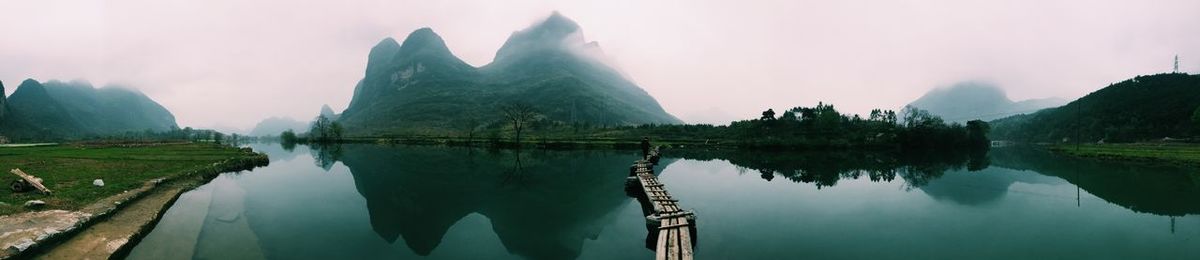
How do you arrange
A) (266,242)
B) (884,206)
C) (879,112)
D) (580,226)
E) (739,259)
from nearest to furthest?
1. (739,259)
2. (266,242)
3. (580,226)
4. (884,206)
5. (879,112)

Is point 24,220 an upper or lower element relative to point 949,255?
upper

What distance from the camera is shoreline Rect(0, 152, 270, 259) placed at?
48.1 ft

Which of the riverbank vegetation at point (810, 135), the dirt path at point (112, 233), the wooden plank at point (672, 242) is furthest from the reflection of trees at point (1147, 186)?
the riverbank vegetation at point (810, 135)

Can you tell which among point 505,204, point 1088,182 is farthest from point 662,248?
point 1088,182

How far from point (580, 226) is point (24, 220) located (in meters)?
19.5

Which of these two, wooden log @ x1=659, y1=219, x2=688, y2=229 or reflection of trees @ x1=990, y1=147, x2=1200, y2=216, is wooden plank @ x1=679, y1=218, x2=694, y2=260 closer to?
wooden log @ x1=659, y1=219, x2=688, y2=229

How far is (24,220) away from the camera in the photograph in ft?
55.5

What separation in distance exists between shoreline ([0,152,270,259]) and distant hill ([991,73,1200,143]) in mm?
165949

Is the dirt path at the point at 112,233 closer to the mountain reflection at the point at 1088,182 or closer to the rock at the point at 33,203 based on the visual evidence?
the rock at the point at 33,203

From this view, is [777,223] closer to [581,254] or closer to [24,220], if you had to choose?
[581,254]

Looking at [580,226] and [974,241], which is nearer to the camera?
[974,241]

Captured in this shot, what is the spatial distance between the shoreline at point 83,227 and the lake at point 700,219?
2.48 ft

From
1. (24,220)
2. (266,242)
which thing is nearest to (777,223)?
(266,242)

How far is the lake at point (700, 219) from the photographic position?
1703 cm
